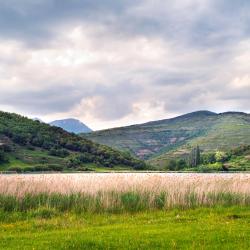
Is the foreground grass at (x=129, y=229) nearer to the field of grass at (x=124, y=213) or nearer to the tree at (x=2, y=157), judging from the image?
the field of grass at (x=124, y=213)

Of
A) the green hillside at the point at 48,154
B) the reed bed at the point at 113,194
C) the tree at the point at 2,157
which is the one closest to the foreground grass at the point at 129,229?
the reed bed at the point at 113,194

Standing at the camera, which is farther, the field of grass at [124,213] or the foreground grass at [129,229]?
the field of grass at [124,213]

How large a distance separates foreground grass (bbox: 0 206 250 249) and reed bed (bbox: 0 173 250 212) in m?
1.51

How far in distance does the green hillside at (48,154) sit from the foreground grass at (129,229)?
12137cm

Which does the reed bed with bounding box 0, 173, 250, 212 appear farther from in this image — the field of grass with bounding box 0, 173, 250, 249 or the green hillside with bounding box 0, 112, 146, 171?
the green hillside with bounding box 0, 112, 146, 171

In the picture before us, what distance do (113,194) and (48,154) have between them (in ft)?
510

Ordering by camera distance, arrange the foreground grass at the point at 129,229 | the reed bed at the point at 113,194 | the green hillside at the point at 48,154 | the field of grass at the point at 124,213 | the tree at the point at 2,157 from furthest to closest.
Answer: the green hillside at the point at 48,154, the tree at the point at 2,157, the reed bed at the point at 113,194, the field of grass at the point at 124,213, the foreground grass at the point at 129,229

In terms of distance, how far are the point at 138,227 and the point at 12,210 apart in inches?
362

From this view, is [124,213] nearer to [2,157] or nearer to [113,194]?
[113,194]

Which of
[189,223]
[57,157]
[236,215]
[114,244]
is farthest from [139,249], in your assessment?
[57,157]

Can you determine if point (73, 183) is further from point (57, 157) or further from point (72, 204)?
point (57, 157)

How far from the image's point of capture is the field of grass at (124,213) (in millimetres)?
17000

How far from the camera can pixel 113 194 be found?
2870 cm

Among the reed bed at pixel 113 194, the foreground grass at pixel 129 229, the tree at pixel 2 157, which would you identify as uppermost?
the tree at pixel 2 157
